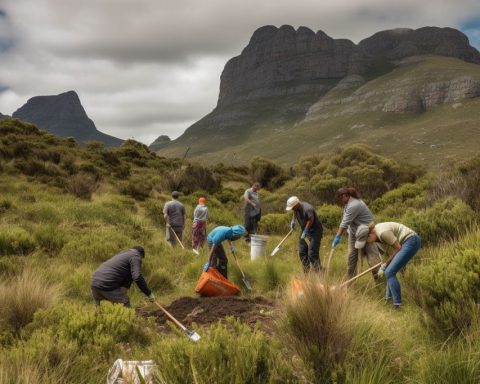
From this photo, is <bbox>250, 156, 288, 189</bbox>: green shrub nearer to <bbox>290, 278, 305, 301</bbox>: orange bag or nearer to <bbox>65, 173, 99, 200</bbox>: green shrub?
<bbox>65, 173, 99, 200</bbox>: green shrub

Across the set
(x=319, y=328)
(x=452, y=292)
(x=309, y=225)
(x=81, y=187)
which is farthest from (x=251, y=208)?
(x=319, y=328)

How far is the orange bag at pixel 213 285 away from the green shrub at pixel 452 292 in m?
4.10

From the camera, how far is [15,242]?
967cm

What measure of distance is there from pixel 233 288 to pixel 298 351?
14.9 ft

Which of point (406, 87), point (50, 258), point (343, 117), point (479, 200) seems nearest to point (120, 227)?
point (50, 258)

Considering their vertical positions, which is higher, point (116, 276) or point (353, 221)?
point (353, 221)

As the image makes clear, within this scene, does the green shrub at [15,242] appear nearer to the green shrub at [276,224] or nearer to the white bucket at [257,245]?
the white bucket at [257,245]

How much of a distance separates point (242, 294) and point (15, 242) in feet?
17.3

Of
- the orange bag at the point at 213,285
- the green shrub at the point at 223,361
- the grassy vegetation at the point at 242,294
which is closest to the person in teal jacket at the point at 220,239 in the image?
the orange bag at the point at 213,285

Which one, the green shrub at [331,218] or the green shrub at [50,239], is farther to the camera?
the green shrub at [331,218]

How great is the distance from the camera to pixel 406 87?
125438 mm

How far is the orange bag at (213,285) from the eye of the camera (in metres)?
7.83

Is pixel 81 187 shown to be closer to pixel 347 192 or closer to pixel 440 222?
pixel 347 192

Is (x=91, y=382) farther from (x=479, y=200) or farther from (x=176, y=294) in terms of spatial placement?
(x=479, y=200)
